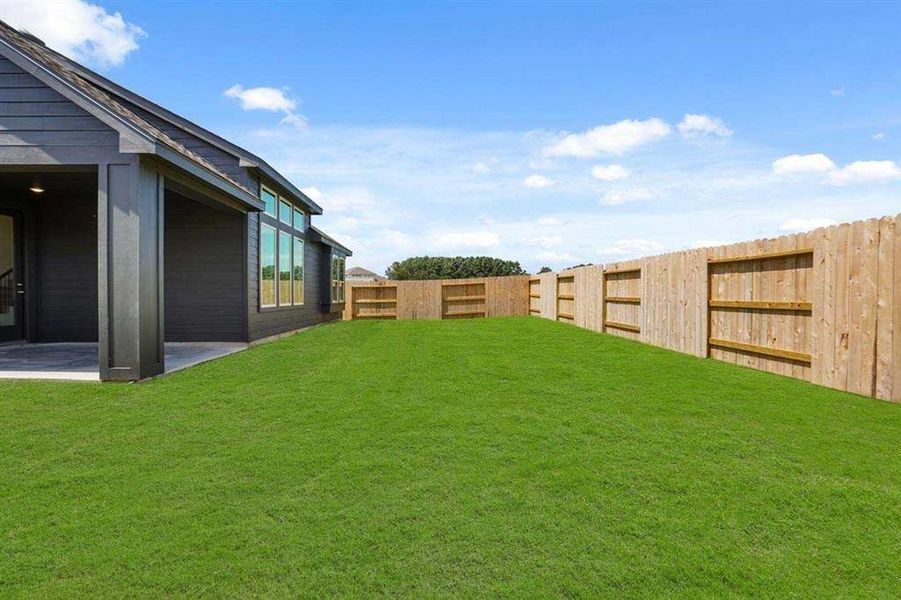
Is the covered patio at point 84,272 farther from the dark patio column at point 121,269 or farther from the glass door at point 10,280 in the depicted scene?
the dark patio column at point 121,269

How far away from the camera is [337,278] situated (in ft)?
62.4

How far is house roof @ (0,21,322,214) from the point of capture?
608 cm

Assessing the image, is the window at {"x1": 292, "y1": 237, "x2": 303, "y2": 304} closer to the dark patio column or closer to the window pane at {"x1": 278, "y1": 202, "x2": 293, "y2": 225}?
the window pane at {"x1": 278, "y1": 202, "x2": 293, "y2": 225}

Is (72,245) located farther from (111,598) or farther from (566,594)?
(566,594)

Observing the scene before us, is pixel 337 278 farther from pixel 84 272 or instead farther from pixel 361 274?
pixel 361 274

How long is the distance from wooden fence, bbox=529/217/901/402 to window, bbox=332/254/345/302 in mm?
11272

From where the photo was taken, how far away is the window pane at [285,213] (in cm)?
1233

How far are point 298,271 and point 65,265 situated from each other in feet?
17.0

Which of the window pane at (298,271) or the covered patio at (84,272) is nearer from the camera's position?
the covered patio at (84,272)

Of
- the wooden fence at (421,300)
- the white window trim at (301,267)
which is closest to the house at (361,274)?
the wooden fence at (421,300)

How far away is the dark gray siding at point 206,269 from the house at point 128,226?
0.07 feet

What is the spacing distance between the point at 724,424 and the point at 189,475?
4.45 metres

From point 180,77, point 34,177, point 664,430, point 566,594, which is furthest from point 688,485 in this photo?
point 180,77

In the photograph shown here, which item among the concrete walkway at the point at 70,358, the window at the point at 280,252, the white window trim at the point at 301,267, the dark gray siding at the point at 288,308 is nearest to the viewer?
the concrete walkway at the point at 70,358
